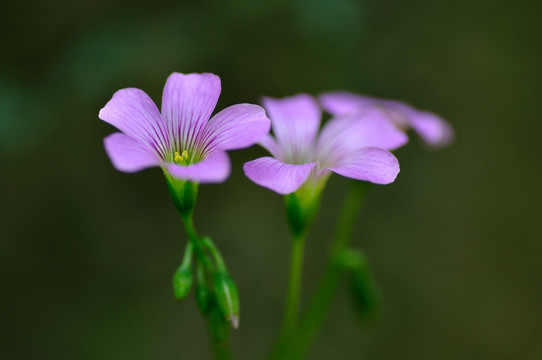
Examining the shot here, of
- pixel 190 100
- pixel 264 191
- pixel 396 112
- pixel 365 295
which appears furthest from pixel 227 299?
pixel 264 191

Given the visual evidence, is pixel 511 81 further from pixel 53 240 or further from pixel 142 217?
pixel 53 240

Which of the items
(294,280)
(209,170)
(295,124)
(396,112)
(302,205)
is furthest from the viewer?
(396,112)

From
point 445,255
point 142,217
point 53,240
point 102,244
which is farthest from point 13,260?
point 445,255

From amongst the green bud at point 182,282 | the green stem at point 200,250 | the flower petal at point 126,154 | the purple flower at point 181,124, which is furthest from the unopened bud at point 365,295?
the flower petal at point 126,154

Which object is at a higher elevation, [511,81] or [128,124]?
[511,81]

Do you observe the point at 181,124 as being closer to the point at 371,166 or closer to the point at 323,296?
the point at 371,166

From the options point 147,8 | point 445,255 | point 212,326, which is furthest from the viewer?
point 445,255

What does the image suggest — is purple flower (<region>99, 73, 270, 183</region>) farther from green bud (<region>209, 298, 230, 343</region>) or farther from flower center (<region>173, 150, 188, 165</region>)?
green bud (<region>209, 298, 230, 343</region>)
